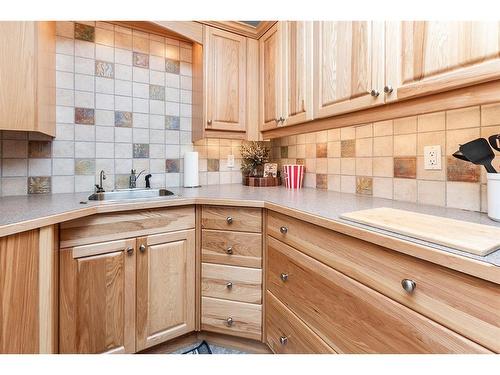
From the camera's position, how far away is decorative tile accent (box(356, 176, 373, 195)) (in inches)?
61.7

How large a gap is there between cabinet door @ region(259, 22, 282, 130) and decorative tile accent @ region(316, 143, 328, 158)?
358 millimetres

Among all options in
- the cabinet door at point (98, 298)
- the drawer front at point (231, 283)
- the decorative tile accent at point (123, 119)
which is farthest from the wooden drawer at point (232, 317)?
the decorative tile accent at point (123, 119)

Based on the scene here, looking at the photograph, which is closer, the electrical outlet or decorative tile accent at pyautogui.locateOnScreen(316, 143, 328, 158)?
the electrical outlet

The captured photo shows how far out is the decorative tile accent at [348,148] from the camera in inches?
65.7

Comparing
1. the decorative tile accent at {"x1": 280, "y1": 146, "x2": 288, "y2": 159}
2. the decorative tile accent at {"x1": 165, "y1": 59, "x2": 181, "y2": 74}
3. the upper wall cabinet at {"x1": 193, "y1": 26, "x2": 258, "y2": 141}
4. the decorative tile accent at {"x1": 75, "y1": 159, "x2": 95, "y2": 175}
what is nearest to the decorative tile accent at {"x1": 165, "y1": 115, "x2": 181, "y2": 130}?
the upper wall cabinet at {"x1": 193, "y1": 26, "x2": 258, "y2": 141}

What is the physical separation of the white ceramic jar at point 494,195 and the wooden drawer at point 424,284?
0.47 metres

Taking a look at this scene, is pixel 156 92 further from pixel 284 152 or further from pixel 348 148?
pixel 348 148

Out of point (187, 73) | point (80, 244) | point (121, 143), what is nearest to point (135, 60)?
point (187, 73)

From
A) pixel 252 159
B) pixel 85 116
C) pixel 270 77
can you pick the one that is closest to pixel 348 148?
pixel 270 77

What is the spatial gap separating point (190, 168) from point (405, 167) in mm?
1409

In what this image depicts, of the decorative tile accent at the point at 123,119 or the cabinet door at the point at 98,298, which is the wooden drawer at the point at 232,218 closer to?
the cabinet door at the point at 98,298

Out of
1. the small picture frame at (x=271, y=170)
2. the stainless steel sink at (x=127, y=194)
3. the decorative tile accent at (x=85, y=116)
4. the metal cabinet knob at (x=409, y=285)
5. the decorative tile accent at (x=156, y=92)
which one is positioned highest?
the decorative tile accent at (x=156, y=92)

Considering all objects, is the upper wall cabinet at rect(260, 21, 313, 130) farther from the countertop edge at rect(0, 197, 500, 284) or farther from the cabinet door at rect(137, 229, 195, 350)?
the cabinet door at rect(137, 229, 195, 350)

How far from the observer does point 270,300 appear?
1.40 m
